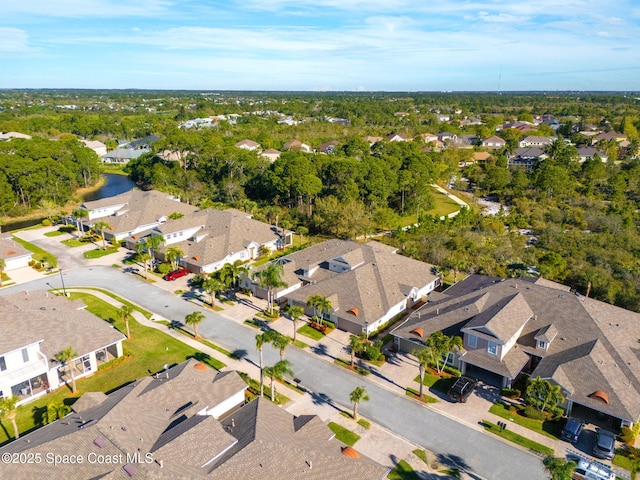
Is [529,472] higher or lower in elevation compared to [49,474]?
lower

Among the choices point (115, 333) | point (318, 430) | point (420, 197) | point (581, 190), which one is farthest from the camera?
point (581, 190)

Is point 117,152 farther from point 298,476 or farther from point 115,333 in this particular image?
point 298,476

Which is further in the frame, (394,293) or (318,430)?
(394,293)

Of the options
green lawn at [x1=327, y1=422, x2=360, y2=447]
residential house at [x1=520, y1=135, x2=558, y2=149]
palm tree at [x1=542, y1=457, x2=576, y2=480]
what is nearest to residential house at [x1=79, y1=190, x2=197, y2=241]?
green lawn at [x1=327, y1=422, x2=360, y2=447]

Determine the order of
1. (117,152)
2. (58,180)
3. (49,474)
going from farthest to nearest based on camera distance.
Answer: (117,152) < (58,180) < (49,474)

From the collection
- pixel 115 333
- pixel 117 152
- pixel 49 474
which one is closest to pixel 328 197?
pixel 115 333

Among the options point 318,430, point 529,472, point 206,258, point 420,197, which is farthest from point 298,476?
point 420,197

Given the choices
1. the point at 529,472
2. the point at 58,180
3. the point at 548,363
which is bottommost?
the point at 529,472

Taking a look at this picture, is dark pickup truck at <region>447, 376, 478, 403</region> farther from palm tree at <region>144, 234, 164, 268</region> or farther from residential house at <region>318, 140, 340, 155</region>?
residential house at <region>318, 140, 340, 155</region>
